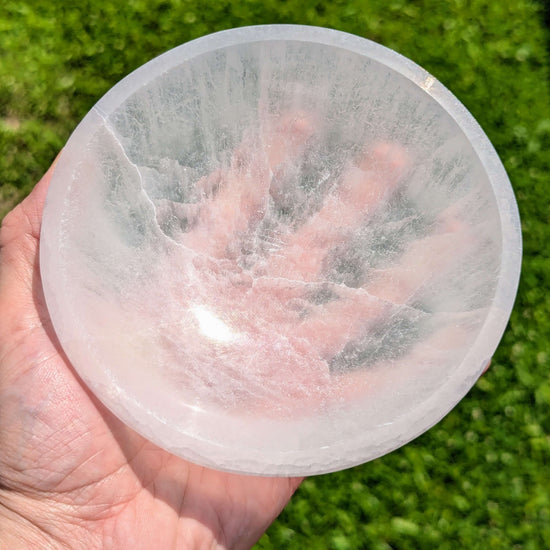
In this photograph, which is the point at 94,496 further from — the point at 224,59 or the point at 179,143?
the point at 224,59

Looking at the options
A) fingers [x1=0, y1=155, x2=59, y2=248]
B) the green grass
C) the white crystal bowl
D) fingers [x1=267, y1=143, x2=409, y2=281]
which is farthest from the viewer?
the green grass

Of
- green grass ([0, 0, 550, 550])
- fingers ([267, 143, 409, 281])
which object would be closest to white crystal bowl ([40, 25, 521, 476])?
fingers ([267, 143, 409, 281])

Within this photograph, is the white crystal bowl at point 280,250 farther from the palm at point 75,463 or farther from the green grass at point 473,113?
the green grass at point 473,113

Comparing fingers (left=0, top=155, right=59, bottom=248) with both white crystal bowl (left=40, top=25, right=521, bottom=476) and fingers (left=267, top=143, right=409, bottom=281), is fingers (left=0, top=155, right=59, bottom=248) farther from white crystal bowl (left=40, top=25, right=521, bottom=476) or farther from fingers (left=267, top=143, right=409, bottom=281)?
fingers (left=267, top=143, right=409, bottom=281)

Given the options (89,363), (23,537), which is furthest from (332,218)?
(23,537)

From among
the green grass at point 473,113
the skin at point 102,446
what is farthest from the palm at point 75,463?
the green grass at point 473,113

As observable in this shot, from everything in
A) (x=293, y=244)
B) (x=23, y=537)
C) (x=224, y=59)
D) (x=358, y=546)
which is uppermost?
(x=224, y=59)

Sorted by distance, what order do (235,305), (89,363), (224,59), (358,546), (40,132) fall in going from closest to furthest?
1. (89,363)
2. (224,59)
3. (235,305)
4. (358,546)
5. (40,132)
